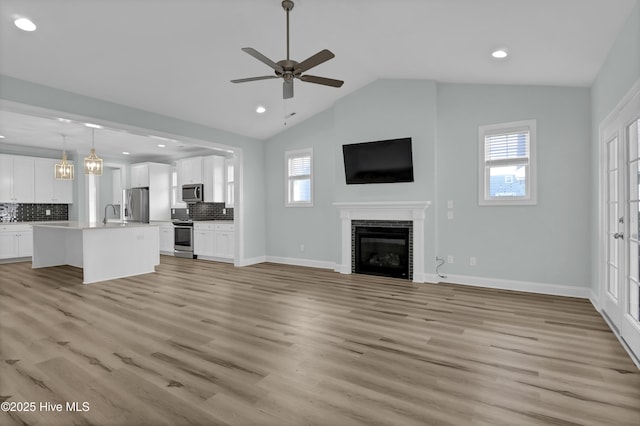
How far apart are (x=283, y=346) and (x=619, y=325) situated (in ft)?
9.87

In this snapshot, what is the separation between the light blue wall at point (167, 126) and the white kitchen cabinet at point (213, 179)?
1428mm

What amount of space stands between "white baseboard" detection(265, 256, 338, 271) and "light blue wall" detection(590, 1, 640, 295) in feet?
12.9

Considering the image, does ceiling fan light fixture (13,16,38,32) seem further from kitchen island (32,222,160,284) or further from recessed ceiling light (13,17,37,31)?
kitchen island (32,222,160,284)

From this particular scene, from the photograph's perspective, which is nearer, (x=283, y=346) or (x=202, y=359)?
(x=202, y=359)

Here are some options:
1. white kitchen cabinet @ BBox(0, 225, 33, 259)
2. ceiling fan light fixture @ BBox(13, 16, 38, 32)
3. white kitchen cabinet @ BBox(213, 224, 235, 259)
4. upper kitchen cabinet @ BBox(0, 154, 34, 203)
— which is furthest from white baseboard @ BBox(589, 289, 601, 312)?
upper kitchen cabinet @ BBox(0, 154, 34, 203)

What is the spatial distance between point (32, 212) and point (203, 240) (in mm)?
4314

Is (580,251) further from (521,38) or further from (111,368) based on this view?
(111,368)

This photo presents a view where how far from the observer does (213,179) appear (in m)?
8.36

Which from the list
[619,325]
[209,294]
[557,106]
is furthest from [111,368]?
[557,106]

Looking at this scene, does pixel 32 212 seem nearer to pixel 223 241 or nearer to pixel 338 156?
pixel 223 241

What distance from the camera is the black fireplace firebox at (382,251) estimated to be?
5.73 m

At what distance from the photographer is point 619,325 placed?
313 centimetres

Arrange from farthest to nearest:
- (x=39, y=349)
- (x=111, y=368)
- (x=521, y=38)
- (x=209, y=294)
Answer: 1. (x=209, y=294)
2. (x=521, y=38)
3. (x=39, y=349)
4. (x=111, y=368)

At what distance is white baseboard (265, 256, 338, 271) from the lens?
6.77m
